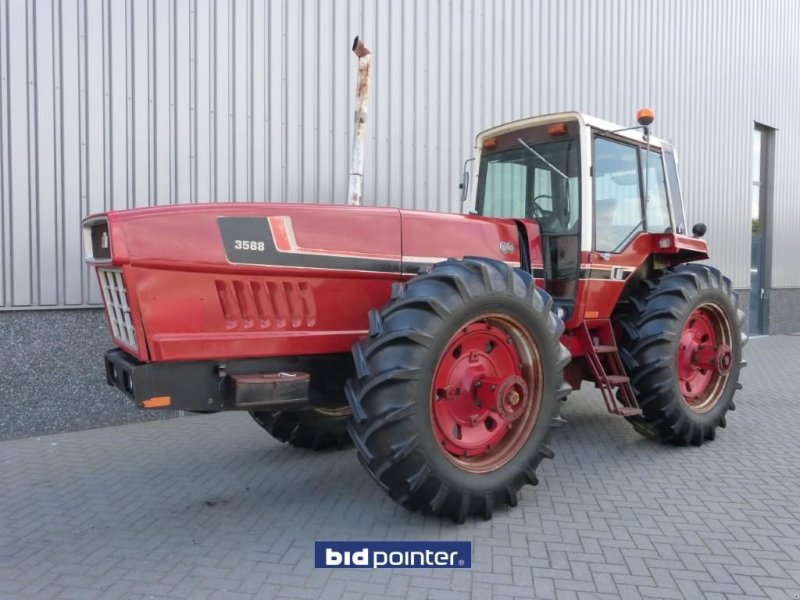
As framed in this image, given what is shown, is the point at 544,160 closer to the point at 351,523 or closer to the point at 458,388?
the point at 458,388

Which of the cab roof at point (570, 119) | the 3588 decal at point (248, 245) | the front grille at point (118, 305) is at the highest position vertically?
the cab roof at point (570, 119)

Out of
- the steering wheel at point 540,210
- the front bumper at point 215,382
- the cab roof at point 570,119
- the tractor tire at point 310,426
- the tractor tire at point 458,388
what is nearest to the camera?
the front bumper at point 215,382

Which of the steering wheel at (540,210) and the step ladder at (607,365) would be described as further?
the steering wheel at (540,210)

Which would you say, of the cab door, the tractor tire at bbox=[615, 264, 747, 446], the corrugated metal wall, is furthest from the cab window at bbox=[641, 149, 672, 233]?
the corrugated metal wall

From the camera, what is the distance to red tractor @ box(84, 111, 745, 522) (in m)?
3.22

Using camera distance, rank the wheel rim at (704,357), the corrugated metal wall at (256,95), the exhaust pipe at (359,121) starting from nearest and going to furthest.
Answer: the wheel rim at (704,357) < the corrugated metal wall at (256,95) < the exhaust pipe at (359,121)

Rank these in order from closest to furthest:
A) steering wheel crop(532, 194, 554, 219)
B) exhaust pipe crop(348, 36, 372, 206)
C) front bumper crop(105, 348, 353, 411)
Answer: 1. front bumper crop(105, 348, 353, 411)
2. steering wheel crop(532, 194, 554, 219)
3. exhaust pipe crop(348, 36, 372, 206)

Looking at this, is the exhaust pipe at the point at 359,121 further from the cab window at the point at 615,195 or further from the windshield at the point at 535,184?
the cab window at the point at 615,195

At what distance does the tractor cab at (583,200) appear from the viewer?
190 inches

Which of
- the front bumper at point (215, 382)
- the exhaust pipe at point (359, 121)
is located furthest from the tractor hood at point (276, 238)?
the exhaust pipe at point (359, 121)

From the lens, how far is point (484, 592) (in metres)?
2.97

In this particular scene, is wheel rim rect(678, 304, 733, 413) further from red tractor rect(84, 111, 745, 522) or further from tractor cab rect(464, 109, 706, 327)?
tractor cab rect(464, 109, 706, 327)

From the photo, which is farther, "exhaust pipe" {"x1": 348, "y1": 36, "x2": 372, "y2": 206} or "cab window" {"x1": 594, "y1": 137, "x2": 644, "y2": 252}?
"exhaust pipe" {"x1": 348, "y1": 36, "x2": 372, "y2": 206}

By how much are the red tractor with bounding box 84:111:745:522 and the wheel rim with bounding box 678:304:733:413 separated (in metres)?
0.30
